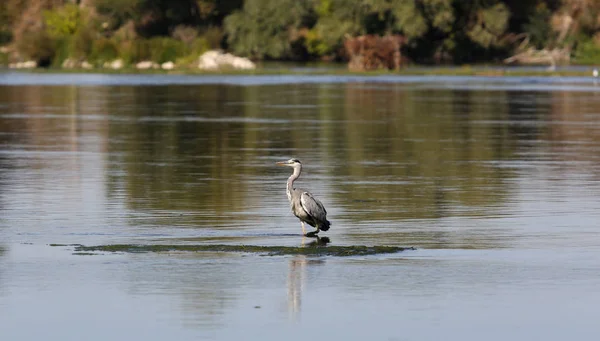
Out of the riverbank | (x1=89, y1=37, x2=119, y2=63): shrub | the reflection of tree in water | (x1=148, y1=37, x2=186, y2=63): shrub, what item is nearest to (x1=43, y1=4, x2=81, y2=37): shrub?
the riverbank

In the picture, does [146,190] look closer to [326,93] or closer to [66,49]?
[326,93]

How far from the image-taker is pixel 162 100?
47250mm

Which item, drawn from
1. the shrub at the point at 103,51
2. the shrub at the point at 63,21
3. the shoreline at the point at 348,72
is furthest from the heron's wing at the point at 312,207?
the shrub at the point at 63,21

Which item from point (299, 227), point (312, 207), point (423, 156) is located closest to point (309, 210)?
point (312, 207)

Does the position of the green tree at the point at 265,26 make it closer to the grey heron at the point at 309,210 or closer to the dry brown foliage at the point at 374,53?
the dry brown foliage at the point at 374,53

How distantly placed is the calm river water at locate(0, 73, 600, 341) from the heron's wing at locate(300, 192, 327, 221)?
31 centimetres

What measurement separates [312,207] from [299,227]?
4.06 feet

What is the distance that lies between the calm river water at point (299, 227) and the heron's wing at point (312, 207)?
0.31m

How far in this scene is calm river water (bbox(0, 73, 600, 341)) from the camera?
1066 centimetres

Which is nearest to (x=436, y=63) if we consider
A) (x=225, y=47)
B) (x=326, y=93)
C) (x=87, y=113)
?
(x=225, y=47)

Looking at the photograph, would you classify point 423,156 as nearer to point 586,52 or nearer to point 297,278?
point 297,278

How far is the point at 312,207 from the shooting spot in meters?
14.5

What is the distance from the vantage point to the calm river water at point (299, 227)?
10664mm

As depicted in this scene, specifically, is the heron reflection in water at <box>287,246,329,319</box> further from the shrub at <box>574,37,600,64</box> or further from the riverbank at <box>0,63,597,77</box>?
the shrub at <box>574,37,600,64</box>
